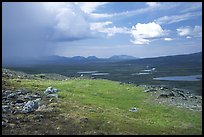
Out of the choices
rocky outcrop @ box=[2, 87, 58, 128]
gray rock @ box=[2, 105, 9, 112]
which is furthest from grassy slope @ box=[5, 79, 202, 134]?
gray rock @ box=[2, 105, 9, 112]

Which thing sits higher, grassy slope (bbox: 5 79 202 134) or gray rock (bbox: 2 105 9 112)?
gray rock (bbox: 2 105 9 112)

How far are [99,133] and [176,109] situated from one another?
18.7m

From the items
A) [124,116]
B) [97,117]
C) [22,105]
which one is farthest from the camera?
[22,105]

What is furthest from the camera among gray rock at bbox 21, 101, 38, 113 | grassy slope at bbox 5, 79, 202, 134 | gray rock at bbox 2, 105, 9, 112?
gray rock at bbox 2, 105, 9, 112

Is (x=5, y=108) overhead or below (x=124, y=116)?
overhead

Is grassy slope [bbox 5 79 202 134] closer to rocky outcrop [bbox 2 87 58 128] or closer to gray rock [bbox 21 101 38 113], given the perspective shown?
rocky outcrop [bbox 2 87 58 128]

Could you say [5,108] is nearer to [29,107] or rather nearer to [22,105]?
[22,105]

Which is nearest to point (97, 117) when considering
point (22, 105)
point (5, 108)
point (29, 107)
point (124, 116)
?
point (124, 116)

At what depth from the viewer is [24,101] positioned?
50438 millimetres

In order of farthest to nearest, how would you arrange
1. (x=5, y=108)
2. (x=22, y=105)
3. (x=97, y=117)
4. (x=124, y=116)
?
(x=22, y=105), (x=5, y=108), (x=124, y=116), (x=97, y=117)

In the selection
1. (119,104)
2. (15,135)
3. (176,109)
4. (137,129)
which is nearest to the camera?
(15,135)

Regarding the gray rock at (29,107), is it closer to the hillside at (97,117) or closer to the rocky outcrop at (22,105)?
the rocky outcrop at (22,105)

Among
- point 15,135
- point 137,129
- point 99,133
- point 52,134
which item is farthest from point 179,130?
point 15,135

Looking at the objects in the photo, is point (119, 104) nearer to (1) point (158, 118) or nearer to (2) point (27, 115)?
(1) point (158, 118)
